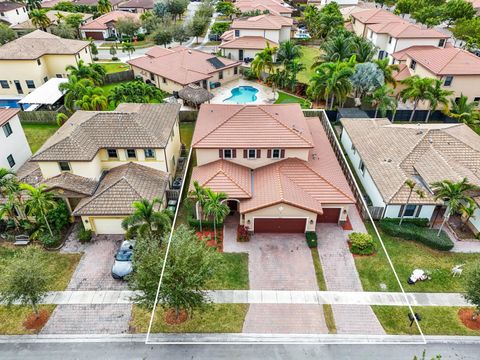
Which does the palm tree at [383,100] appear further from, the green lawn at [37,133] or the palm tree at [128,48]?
the palm tree at [128,48]

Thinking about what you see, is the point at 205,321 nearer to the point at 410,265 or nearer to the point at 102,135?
the point at 410,265

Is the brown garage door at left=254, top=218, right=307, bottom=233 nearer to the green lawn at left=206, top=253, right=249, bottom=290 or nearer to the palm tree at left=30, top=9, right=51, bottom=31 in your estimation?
the green lawn at left=206, top=253, right=249, bottom=290

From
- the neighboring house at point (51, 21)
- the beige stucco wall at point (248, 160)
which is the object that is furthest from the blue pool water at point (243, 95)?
the neighboring house at point (51, 21)

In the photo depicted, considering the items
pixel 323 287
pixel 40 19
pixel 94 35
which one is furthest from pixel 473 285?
pixel 94 35

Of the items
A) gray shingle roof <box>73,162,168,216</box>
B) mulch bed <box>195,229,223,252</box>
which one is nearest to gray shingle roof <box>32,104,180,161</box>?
gray shingle roof <box>73,162,168,216</box>

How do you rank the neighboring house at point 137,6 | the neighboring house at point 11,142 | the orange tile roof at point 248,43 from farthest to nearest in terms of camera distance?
the neighboring house at point 137,6 → the orange tile roof at point 248,43 → the neighboring house at point 11,142

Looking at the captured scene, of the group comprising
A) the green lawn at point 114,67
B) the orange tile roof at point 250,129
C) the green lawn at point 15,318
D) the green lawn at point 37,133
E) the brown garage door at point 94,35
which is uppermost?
the orange tile roof at point 250,129
